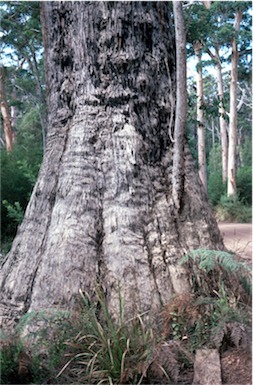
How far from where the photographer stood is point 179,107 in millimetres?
3592

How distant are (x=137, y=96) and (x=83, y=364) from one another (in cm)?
223

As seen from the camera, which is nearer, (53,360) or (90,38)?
(53,360)

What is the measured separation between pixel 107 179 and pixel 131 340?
55.4 inches

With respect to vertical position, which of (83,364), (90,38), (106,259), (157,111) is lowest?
(83,364)

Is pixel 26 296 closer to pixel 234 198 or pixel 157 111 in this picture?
pixel 157 111

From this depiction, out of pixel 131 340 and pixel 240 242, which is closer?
pixel 131 340

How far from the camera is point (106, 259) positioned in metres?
3.32

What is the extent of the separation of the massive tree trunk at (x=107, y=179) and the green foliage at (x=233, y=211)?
14310 mm

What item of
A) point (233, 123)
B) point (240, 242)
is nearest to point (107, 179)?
point (240, 242)

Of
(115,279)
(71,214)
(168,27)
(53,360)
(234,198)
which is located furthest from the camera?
(234,198)

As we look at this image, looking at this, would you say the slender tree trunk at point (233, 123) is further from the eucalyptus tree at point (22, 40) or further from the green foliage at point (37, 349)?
the green foliage at point (37, 349)

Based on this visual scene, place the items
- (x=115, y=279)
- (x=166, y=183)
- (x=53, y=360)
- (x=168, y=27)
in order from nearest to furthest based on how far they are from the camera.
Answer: (x=53, y=360)
(x=115, y=279)
(x=166, y=183)
(x=168, y=27)

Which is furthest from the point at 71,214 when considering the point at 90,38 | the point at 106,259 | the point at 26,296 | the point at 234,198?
the point at 234,198

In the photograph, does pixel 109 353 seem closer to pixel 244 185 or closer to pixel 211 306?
pixel 211 306
